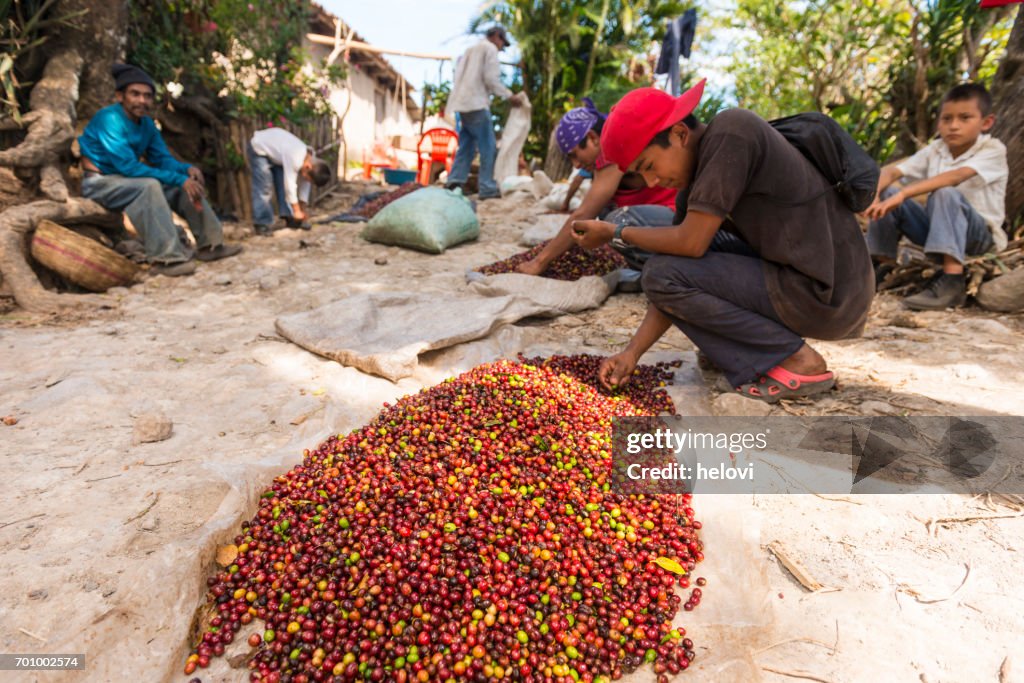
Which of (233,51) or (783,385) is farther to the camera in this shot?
(233,51)

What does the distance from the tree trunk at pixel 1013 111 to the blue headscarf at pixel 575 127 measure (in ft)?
9.75

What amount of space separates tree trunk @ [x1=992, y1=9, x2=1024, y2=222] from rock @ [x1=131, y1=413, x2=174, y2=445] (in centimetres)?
556

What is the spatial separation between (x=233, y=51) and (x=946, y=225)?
7671 millimetres

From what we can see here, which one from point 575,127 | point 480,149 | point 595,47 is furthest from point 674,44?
point 575,127

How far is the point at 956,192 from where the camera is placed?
3.56 meters

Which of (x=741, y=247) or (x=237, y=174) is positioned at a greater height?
(x=741, y=247)

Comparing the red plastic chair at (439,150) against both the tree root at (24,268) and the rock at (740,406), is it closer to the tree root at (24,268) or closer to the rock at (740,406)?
the tree root at (24,268)

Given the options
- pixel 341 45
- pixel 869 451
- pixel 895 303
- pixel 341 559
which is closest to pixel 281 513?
pixel 341 559

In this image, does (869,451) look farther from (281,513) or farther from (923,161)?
(923,161)

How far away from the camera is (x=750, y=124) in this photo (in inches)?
79.3

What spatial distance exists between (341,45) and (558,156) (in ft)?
14.8

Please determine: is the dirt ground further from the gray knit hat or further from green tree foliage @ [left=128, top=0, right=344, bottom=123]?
green tree foliage @ [left=128, top=0, right=344, bottom=123]

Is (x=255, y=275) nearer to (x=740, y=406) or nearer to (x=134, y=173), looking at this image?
(x=134, y=173)

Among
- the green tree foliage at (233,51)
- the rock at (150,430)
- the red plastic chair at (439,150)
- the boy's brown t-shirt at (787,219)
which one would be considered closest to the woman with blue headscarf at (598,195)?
the boy's brown t-shirt at (787,219)
